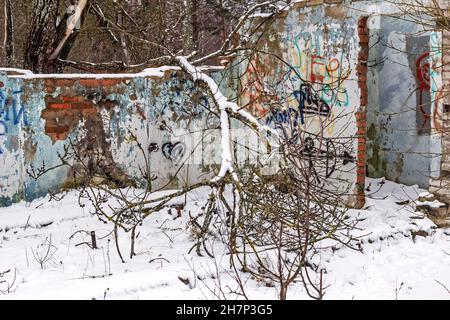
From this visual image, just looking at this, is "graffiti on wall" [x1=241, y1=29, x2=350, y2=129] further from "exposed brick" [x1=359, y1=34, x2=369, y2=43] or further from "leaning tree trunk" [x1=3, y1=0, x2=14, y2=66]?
"leaning tree trunk" [x1=3, y1=0, x2=14, y2=66]

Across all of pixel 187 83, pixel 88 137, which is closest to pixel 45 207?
pixel 88 137

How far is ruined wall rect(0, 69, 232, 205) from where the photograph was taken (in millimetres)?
7305

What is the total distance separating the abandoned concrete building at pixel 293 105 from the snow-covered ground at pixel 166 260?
0.60 meters

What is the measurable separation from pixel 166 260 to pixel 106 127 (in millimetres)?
2953

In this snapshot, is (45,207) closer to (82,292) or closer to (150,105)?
(150,105)

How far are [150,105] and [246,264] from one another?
357 cm

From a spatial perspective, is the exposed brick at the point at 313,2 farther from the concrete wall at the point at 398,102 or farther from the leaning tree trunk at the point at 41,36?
the leaning tree trunk at the point at 41,36

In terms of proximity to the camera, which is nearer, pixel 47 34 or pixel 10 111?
pixel 10 111

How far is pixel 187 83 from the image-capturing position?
27.2 ft

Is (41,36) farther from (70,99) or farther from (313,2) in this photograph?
(313,2)

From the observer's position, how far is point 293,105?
8180mm

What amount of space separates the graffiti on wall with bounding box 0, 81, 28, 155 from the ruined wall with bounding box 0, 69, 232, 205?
0.01 m

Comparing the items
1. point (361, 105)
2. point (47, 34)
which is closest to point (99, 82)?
point (47, 34)

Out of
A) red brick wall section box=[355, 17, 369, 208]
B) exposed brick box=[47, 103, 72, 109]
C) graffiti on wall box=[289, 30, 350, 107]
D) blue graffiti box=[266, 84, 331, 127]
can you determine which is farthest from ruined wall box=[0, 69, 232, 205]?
red brick wall section box=[355, 17, 369, 208]
